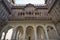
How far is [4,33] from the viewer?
42.9 ft

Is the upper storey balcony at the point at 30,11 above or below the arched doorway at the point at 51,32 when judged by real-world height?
above

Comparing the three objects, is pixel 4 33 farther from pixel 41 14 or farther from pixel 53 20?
pixel 53 20

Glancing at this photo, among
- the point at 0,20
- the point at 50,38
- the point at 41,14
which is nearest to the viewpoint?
the point at 0,20

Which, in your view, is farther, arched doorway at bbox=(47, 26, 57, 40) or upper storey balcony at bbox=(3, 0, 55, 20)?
upper storey balcony at bbox=(3, 0, 55, 20)

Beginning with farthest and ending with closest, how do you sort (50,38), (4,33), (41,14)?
(41,14)
(4,33)
(50,38)

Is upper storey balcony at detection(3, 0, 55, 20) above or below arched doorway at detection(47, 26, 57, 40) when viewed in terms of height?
above

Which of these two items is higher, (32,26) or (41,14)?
(41,14)

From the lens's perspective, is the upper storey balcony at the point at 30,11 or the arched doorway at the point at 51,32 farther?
the upper storey balcony at the point at 30,11

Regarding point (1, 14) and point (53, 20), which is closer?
point (1, 14)

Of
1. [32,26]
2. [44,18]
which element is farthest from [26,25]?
[44,18]

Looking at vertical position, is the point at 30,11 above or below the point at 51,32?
above

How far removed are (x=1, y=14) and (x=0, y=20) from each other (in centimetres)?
86

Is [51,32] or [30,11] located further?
[30,11]

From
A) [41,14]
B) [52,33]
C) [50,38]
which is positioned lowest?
[50,38]
